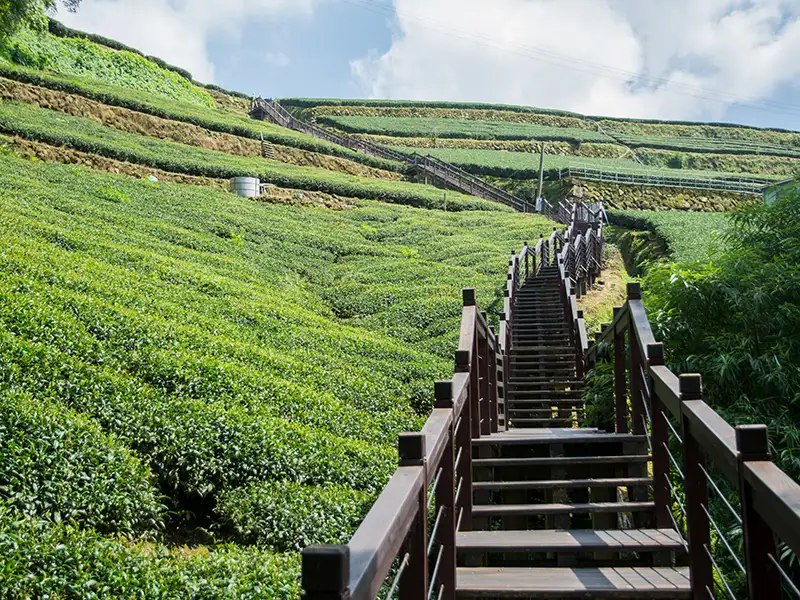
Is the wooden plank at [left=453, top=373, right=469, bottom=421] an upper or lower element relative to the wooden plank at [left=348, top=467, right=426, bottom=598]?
upper

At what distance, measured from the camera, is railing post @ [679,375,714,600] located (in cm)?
318

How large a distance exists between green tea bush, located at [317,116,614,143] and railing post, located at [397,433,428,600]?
58.6m

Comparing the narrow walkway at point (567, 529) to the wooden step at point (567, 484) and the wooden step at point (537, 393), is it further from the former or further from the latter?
the wooden step at point (537, 393)

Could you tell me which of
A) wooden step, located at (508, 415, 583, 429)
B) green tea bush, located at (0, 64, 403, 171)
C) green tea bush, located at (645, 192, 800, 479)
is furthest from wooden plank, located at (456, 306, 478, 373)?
green tea bush, located at (0, 64, 403, 171)

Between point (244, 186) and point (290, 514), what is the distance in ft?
74.4

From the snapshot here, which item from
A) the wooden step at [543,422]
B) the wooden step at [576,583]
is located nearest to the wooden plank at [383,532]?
the wooden step at [576,583]

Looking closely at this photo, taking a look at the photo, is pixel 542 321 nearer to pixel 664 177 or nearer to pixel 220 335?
pixel 220 335

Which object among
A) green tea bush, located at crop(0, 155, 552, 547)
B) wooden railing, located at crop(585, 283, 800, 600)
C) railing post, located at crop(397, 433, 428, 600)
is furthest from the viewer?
green tea bush, located at crop(0, 155, 552, 547)

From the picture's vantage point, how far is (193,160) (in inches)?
1120

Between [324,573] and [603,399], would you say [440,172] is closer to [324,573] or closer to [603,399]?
[603,399]

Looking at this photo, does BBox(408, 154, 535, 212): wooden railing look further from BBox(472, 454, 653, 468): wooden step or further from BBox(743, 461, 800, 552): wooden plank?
BBox(743, 461, 800, 552): wooden plank

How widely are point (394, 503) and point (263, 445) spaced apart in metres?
4.27

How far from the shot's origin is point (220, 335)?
9094 mm

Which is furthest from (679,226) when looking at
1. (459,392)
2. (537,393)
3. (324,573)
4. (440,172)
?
(324,573)
